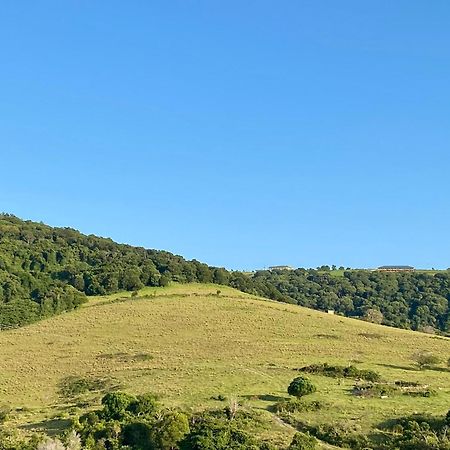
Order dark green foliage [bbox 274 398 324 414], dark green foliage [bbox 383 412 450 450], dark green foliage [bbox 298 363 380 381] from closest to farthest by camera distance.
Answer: dark green foliage [bbox 383 412 450 450], dark green foliage [bbox 274 398 324 414], dark green foliage [bbox 298 363 380 381]

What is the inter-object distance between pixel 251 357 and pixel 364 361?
11698 millimetres

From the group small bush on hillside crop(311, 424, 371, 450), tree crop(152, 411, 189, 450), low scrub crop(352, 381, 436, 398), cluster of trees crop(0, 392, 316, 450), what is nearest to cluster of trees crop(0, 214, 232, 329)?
cluster of trees crop(0, 392, 316, 450)

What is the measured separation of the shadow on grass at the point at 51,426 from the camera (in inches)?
1588

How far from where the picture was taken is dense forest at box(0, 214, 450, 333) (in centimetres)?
11562

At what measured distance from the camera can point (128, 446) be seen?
35.7 metres

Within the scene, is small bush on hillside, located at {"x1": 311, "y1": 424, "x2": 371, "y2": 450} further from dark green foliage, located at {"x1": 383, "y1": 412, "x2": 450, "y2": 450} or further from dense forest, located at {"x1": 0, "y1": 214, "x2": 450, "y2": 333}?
dense forest, located at {"x1": 0, "y1": 214, "x2": 450, "y2": 333}

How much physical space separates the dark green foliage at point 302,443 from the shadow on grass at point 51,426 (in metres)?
15.5

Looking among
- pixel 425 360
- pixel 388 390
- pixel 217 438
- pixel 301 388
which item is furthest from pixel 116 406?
pixel 425 360

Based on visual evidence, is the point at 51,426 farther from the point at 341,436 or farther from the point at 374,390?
the point at 374,390

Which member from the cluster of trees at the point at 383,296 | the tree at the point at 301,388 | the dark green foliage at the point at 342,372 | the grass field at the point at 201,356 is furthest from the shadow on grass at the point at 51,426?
the cluster of trees at the point at 383,296

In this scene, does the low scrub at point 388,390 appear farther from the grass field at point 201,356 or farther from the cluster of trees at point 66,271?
the cluster of trees at point 66,271

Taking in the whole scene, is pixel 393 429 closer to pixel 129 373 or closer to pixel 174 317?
pixel 129 373

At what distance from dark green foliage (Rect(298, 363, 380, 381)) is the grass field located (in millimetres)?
1603

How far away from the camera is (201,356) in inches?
2660
